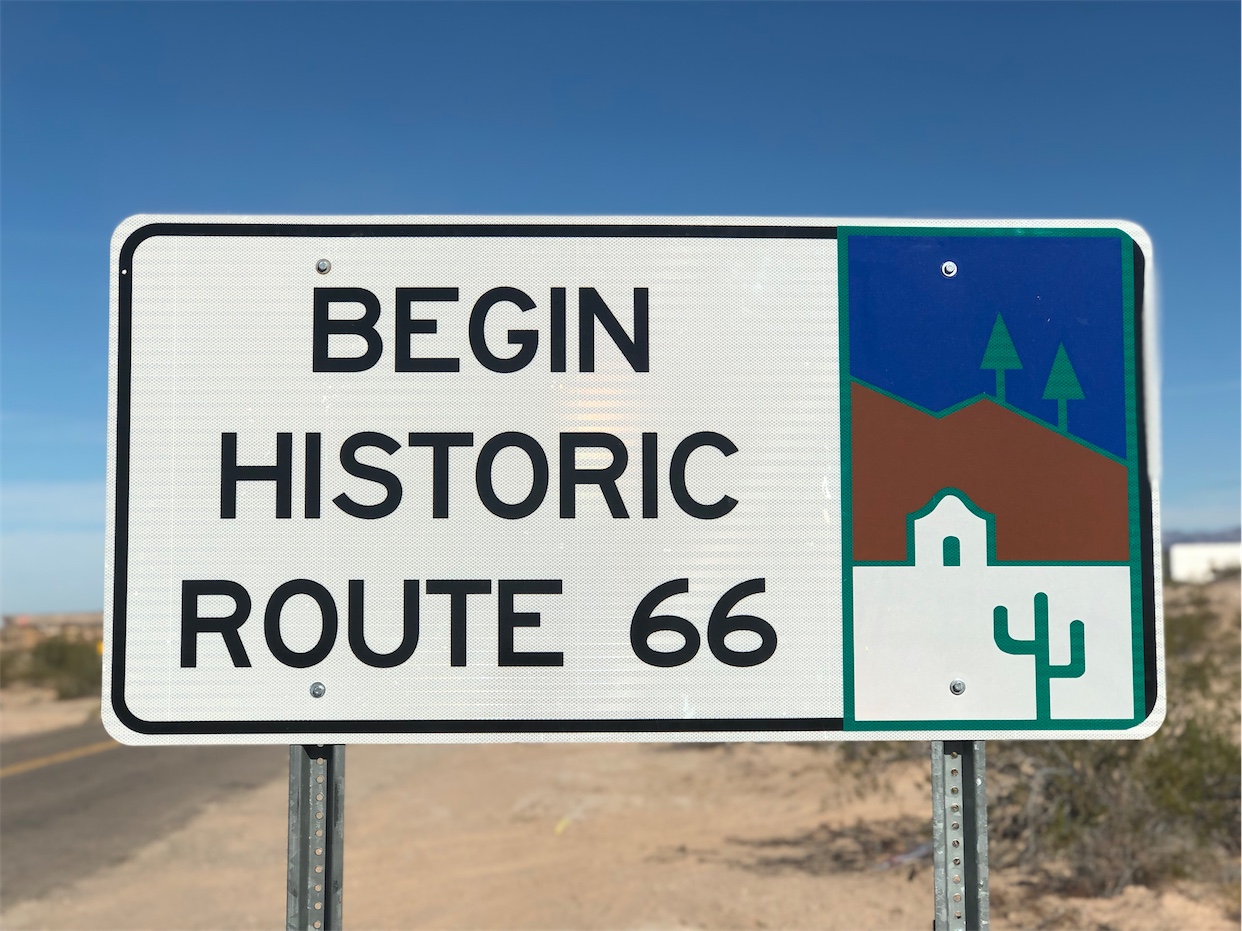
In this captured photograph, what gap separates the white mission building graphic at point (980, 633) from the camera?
5.42ft

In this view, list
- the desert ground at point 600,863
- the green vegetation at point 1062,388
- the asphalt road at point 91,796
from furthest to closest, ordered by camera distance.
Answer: the asphalt road at point 91,796 < the desert ground at point 600,863 < the green vegetation at point 1062,388

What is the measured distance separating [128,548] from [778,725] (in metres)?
1.17

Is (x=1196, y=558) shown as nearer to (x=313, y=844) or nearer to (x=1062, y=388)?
(x=1062, y=388)

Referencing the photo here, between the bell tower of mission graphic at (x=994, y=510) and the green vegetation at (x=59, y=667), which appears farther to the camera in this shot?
the green vegetation at (x=59, y=667)

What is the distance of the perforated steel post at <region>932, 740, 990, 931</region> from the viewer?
5.20 feet

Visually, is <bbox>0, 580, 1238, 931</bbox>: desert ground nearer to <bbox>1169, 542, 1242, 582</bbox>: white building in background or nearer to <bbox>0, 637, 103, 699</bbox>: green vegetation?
<bbox>0, 637, 103, 699</bbox>: green vegetation

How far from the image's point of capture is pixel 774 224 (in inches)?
68.4

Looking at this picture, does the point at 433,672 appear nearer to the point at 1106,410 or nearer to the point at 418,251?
the point at 418,251

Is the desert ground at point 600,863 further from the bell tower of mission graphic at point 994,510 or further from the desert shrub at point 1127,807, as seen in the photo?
the bell tower of mission graphic at point 994,510

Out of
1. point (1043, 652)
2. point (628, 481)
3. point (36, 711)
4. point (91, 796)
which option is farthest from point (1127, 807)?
point (36, 711)

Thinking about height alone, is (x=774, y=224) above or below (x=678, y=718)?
above

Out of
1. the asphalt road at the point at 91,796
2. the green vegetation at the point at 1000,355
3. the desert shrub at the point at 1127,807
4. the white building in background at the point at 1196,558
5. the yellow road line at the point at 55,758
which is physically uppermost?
the green vegetation at the point at 1000,355

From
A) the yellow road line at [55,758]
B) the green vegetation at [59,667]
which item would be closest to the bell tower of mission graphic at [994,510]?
the yellow road line at [55,758]

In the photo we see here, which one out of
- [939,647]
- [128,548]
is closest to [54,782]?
[128,548]
